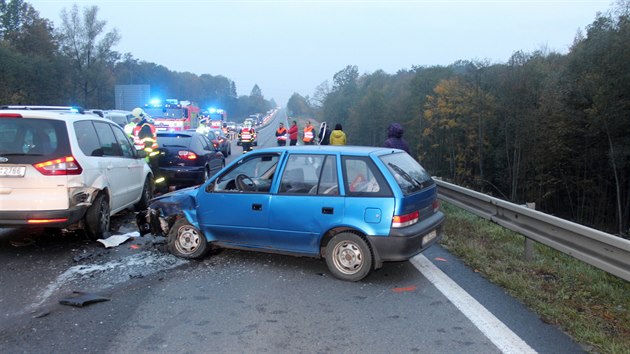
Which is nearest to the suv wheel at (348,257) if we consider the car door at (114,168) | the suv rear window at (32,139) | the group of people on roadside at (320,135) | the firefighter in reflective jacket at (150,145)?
the suv rear window at (32,139)

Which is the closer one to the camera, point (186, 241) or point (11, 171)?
point (11, 171)

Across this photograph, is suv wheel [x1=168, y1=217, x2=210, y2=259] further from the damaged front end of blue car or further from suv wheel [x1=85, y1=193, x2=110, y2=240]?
suv wheel [x1=85, y1=193, x2=110, y2=240]

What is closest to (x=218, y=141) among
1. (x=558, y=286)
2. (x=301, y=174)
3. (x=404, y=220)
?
(x=301, y=174)

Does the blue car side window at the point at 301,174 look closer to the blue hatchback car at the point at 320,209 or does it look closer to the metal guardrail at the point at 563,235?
the blue hatchback car at the point at 320,209

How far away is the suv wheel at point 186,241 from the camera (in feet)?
19.9

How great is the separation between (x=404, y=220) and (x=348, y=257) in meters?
0.71

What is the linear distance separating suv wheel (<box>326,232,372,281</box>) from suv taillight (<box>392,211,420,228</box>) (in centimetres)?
38

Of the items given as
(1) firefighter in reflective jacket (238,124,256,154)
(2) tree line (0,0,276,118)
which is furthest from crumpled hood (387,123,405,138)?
(2) tree line (0,0,276,118)

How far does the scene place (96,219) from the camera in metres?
6.63

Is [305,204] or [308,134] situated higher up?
[308,134]

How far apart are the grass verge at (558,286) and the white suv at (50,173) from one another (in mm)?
4777

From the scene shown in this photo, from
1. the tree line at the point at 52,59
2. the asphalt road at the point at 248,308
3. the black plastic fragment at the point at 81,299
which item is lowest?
the asphalt road at the point at 248,308

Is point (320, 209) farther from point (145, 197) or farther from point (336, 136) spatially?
point (336, 136)

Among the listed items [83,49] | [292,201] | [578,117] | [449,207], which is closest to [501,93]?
[578,117]
